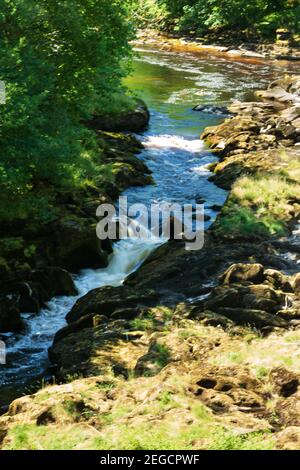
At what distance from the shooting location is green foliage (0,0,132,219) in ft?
60.7

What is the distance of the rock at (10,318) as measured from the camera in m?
17.8

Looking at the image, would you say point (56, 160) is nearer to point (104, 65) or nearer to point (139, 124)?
point (104, 65)

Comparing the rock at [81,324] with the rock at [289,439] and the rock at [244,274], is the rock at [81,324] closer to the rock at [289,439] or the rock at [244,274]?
the rock at [244,274]

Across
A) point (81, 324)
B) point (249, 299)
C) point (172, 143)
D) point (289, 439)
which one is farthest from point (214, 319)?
point (172, 143)

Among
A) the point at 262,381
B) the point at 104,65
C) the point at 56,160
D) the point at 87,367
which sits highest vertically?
the point at 104,65

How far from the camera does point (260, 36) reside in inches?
3000

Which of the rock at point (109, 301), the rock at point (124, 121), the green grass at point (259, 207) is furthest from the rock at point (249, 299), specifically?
the rock at point (124, 121)

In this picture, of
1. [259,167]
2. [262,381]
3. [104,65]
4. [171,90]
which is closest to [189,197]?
[259,167]

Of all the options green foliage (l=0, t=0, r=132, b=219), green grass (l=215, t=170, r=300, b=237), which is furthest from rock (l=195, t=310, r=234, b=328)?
green grass (l=215, t=170, r=300, b=237)

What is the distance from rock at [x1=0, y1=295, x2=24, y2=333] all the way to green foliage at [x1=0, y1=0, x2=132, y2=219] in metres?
3.75

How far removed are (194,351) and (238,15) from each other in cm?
7197

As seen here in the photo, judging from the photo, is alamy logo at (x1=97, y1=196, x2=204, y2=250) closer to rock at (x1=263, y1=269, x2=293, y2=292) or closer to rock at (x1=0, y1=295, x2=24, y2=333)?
rock at (x1=263, y1=269, x2=293, y2=292)

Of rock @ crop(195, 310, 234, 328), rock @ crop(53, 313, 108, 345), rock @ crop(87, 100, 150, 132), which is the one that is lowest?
rock @ crop(53, 313, 108, 345)
